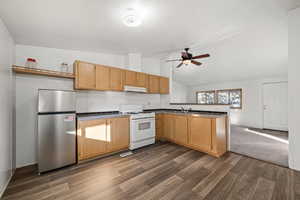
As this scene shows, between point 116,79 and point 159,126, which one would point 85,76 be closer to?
point 116,79

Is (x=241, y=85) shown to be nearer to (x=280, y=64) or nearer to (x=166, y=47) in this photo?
(x=280, y=64)

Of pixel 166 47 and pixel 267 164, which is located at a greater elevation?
pixel 166 47

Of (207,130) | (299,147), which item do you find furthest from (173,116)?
(299,147)

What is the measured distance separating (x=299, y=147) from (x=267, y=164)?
579 millimetres

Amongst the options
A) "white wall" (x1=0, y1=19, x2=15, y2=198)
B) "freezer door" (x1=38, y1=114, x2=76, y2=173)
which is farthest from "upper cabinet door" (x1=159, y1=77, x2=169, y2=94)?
"white wall" (x1=0, y1=19, x2=15, y2=198)

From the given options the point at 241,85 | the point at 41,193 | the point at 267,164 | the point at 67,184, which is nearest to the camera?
the point at 41,193

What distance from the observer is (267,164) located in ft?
7.58

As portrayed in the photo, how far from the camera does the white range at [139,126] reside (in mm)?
3059

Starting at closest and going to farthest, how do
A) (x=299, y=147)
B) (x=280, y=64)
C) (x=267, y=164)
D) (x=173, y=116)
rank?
(x=299, y=147) < (x=267, y=164) < (x=173, y=116) < (x=280, y=64)

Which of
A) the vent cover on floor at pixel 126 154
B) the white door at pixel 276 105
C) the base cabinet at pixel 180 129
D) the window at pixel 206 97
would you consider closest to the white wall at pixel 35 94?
the vent cover on floor at pixel 126 154

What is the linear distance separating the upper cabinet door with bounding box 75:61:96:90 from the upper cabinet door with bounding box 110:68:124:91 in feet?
1.41

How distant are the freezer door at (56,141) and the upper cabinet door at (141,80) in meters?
1.93

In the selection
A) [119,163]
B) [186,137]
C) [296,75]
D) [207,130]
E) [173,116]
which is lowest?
[119,163]

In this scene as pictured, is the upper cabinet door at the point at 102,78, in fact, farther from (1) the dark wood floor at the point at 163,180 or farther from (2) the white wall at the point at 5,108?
(1) the dark wood floor at the point at 163,180
